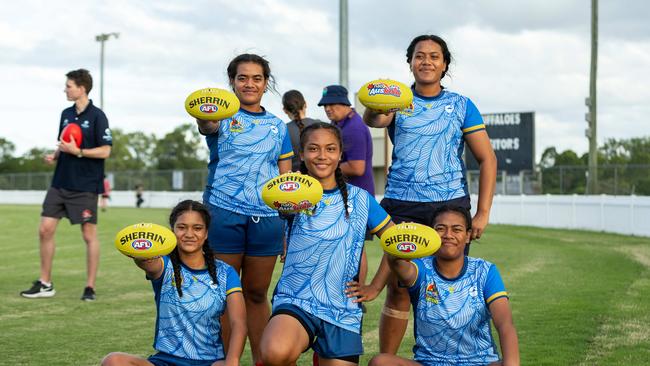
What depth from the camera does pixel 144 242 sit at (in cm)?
485

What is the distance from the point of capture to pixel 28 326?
841cm

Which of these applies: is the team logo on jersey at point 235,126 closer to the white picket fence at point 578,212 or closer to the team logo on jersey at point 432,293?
the team logo on jersey at point 432,293

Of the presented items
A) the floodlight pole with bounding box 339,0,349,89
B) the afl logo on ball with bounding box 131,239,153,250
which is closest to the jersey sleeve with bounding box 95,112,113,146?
the afl logo on ball with bounding box 131,239,153,250

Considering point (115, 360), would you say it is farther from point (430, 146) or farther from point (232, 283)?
point (430, 146)

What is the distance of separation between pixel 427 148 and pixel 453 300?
1.00 m

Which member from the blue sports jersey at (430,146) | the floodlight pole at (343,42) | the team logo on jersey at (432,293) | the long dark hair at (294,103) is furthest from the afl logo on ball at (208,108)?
the floodlight pole at (343,42)

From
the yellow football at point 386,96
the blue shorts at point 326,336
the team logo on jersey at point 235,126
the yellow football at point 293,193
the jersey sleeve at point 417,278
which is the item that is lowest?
the blue shorts at point 326,336

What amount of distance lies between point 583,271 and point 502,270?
1.17 meters

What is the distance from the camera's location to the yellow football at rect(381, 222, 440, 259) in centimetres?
479

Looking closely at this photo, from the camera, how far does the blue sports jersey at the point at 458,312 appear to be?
17.5ft

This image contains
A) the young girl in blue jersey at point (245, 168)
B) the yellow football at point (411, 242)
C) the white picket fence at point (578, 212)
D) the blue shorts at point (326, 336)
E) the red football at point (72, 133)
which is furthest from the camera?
the white picket fence at point (578, 212)

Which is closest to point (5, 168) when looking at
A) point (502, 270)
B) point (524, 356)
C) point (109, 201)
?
point (109, 201)

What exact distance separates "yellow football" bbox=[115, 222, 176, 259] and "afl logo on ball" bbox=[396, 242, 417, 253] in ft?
3.85

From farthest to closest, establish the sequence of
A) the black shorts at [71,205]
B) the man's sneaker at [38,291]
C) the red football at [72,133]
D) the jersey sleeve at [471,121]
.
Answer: the man's sneaker at [38,291], the black shorts at [71,205], the red football at [72,133], the jersey sleeve at [471,121]
